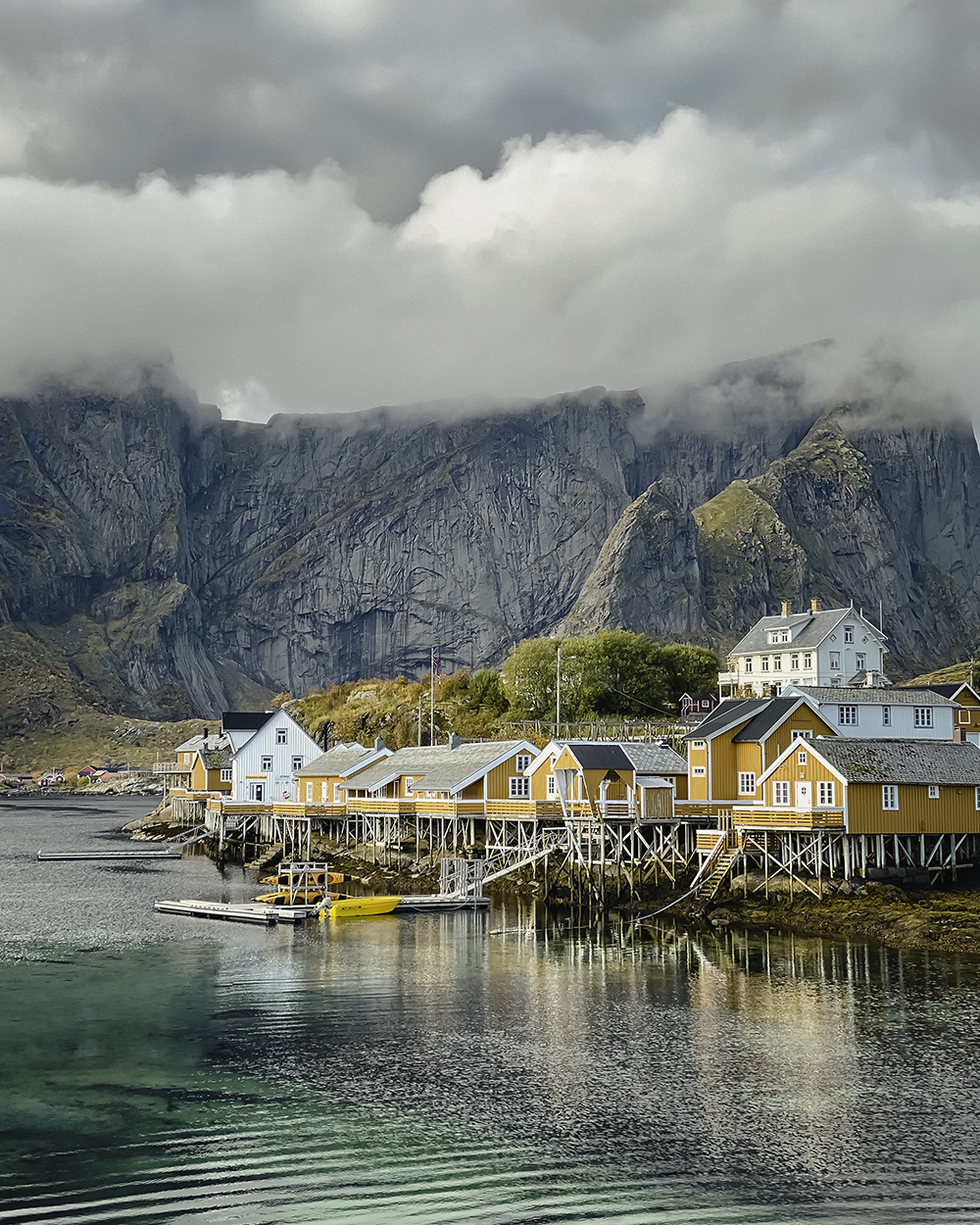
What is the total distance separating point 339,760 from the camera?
3536 inches

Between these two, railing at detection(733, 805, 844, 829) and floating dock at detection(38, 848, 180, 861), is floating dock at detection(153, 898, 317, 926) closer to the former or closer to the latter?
railing at detection(733, 805, 844, 829)

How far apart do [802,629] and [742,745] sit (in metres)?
47.1

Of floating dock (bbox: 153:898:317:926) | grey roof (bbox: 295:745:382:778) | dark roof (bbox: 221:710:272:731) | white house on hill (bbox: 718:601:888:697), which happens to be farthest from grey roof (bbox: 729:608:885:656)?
floating dock (bbox: 153:898:317:926)

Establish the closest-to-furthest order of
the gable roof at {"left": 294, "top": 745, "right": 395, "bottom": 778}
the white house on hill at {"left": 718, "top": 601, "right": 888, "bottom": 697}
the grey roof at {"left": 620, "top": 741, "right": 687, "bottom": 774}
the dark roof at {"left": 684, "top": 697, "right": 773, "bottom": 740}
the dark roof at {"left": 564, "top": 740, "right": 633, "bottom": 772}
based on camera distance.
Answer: the dark roof at {"left": 684, "top": 697, "right": 773, "bottom": 740} → the dark roof at {"left": 564, "top": 740, "right": 633, "bottom": 772} → the grey roof at {"left": 620, "top": 741, "right": 687, "bottom": 774} → the gable roof at {"left": 294, "top": 745, "right": 395, "bottom": 778} → the white house on hill at {"left": 718, "top": 601, "right": 888, "bottom": 697}

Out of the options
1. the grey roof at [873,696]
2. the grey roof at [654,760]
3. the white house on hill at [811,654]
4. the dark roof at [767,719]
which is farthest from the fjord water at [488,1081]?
the white house on hill at [811,654]

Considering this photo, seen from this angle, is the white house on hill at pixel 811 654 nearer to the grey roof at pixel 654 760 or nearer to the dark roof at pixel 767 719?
the grey roof at pixel 654 760

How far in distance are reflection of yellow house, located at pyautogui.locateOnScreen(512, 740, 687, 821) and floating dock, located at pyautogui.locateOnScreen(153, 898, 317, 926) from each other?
50.2ft

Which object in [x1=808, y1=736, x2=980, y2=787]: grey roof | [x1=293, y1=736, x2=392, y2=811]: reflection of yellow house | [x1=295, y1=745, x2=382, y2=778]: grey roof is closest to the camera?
[x1=808, y1=736, x2=980, y2=787]: grey roof

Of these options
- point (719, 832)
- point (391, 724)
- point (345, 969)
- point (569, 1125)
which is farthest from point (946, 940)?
point (391, 724)

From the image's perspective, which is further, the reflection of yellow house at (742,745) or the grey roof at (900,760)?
the reflection of yellow house at (742,745)

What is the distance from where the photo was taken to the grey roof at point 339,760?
288ft

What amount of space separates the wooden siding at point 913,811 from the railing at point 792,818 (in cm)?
72

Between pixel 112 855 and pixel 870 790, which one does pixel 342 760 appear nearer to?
pixel 112 855

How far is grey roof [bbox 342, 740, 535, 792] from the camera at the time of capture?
7212 cm
